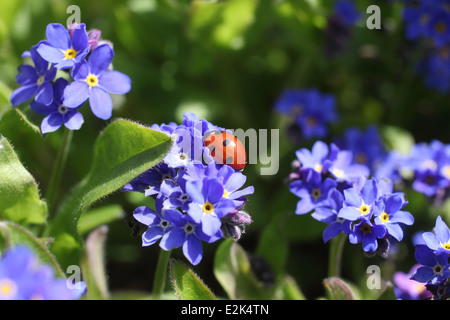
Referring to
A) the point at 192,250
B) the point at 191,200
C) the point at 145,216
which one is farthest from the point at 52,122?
the point at 192,250

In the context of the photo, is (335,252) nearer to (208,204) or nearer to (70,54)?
(208,204)

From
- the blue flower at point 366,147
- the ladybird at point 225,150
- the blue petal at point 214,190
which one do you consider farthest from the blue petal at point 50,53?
the blue flower at point 366,147

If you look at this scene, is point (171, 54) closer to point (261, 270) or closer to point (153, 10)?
point (153, 10)

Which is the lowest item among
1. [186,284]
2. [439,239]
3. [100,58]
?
[186,284]

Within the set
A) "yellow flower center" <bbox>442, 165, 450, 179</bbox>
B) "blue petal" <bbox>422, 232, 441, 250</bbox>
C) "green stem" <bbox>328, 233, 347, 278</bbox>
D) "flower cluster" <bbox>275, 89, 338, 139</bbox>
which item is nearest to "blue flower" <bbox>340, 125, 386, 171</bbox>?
"flower cluster" <bbox>275, 89, 338, 139</bbox>

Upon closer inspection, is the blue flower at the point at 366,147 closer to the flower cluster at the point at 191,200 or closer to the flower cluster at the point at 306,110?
the flower cluster at the point at 306,110

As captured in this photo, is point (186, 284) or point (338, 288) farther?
point (338, 288)

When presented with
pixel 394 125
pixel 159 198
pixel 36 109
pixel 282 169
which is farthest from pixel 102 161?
pixel 394 125
